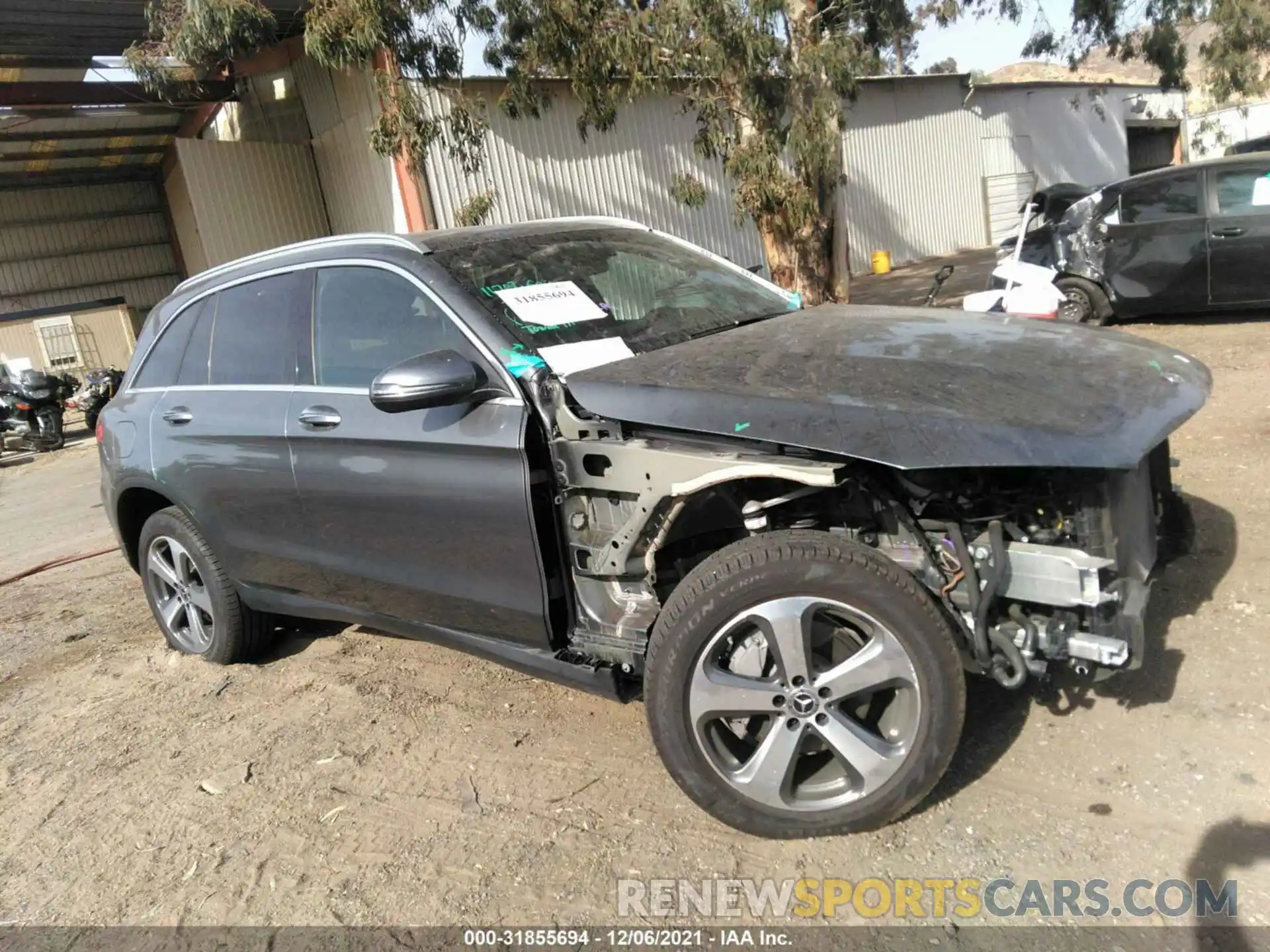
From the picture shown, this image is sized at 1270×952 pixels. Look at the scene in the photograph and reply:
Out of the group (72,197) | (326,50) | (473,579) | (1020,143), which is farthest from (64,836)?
(1020,143)

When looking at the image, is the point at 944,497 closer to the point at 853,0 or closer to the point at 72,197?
the point at 853,0

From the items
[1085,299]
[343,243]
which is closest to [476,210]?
[1085,299]

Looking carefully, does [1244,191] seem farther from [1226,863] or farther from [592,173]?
[592,173]

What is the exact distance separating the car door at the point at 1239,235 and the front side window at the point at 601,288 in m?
6.07

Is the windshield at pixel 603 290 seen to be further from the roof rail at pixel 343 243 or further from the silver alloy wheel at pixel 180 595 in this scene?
the silver alloy wheel at pixel 180 595

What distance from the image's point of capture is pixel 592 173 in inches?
555

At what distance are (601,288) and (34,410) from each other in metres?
13.2

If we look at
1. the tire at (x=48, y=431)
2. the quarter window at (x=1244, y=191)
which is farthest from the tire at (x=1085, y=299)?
the tire at (x=48, y=431)

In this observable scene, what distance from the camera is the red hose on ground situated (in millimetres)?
6586

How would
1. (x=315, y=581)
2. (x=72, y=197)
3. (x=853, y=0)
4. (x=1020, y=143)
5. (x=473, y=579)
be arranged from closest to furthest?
(x=473, y=579), (x=315, y=581), (x=853, y=0), (x=72, y=197), (x=1020, y=143)

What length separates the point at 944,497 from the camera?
8.58 ft

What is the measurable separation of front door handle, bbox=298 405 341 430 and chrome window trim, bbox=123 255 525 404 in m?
0.08

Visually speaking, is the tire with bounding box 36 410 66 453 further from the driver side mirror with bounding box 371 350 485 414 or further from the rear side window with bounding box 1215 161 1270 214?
the rear side window with bounding box 1215 161 1270 214

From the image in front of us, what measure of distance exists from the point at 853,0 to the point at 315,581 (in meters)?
8.25
